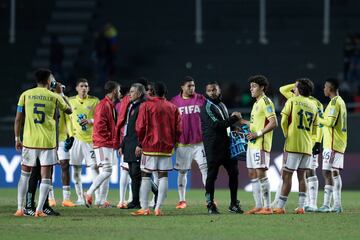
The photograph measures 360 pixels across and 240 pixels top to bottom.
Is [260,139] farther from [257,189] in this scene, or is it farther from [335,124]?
[335,124]

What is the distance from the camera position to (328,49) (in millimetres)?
35969

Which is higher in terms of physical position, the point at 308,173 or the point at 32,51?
the point at 32,51

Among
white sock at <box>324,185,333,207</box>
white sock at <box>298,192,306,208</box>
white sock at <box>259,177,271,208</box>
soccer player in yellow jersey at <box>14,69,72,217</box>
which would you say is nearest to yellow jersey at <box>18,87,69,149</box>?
soccer player in yellow jersey at <box>14,69,72,217</box>

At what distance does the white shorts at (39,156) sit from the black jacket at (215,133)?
2.67 metres

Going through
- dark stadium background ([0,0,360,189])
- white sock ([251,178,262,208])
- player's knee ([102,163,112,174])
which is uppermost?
dark stadium background ([0,0,360,189])

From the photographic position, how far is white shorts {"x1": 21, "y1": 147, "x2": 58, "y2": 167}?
1881 cm

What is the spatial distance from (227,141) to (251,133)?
0.71m

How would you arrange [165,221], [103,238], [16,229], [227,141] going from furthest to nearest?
[227,141]
[165,221]
[16,229]
[103,238]

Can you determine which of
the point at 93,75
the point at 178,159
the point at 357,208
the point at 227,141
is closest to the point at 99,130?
the point at 178,159

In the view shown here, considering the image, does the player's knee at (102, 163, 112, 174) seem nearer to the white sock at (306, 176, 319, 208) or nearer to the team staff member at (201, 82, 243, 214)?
the team staff member at (201, 82, 243, 214)

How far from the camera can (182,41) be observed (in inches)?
1431

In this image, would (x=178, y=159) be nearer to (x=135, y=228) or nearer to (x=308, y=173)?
(x=308, y=173)

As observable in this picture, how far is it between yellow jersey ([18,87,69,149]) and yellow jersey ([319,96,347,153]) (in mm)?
4675

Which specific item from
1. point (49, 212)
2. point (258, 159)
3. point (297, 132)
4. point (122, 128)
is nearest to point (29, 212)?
point (49, 212)
